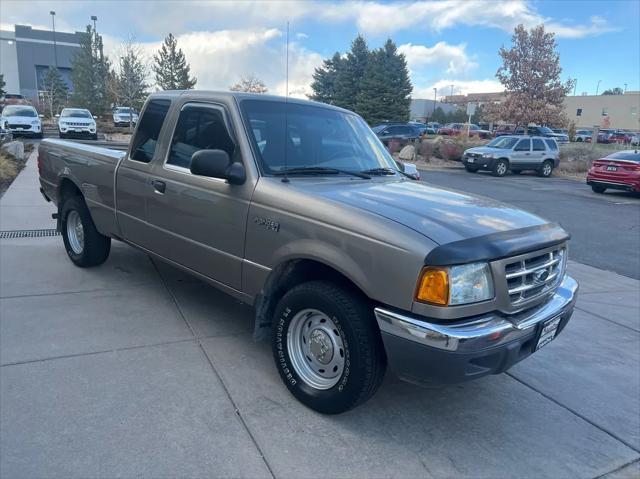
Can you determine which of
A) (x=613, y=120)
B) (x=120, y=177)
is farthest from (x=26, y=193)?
(x=613, y=120)

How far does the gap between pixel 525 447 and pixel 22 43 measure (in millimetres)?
94515

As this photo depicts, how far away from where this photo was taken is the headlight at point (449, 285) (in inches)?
99.5

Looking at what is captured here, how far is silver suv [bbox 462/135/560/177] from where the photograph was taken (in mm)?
22062

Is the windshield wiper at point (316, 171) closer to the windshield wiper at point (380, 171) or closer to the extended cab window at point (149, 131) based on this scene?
the windshield wiper at point (380, 171)

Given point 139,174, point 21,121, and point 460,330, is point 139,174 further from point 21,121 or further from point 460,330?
point 21,121

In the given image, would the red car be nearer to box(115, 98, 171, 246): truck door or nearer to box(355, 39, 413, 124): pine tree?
box(115, 98, 171, 246): truck door

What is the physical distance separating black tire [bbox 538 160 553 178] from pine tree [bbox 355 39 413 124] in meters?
19.8

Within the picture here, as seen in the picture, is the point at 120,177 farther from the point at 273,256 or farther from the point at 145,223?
the point at 273,256

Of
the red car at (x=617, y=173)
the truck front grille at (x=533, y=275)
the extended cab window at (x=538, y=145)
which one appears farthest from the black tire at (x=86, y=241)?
the extended cab window at (x=538, y=145)

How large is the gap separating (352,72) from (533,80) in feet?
50.7

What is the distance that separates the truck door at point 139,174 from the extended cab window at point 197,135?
266mm

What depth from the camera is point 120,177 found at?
4.69m

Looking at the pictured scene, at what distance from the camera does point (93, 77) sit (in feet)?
138

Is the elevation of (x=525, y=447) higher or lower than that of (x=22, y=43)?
lower
